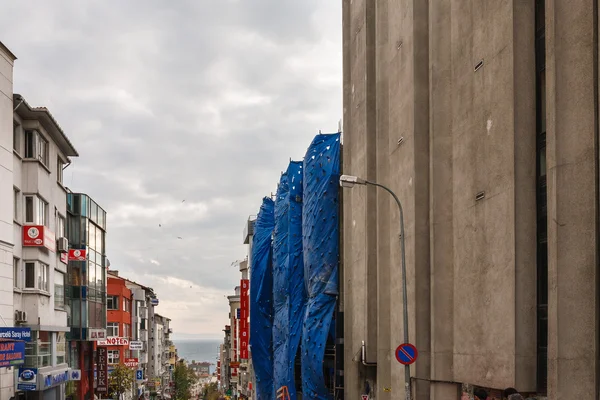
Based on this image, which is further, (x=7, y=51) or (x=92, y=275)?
(x=92, y=275)

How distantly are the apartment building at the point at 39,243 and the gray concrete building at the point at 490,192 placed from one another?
18.0m

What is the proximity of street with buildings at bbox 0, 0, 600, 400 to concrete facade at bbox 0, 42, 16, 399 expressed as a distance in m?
0.14

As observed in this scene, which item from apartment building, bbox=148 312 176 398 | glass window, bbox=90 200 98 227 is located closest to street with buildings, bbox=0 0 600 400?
glass window, bbox=90 200 98 227

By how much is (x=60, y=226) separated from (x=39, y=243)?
826 cm

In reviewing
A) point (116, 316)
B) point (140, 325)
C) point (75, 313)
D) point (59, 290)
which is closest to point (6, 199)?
point (59, 290)

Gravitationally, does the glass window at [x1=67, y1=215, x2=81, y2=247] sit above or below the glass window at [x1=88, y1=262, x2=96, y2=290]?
above

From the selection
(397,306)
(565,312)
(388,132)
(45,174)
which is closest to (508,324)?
(565,312)

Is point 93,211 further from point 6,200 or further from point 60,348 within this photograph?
point 6,200

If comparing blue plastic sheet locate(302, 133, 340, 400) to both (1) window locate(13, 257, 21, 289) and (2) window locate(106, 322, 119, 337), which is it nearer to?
(1) window locate(13, 257, 21, 289)

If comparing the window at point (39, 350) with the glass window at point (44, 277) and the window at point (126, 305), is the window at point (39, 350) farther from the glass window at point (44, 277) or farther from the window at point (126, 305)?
the window at point (126, 305)

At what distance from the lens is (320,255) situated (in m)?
44.2

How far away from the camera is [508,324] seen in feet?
62.4

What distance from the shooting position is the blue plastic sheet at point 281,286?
2028 inches

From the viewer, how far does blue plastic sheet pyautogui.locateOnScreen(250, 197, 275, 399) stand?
2544 inches
